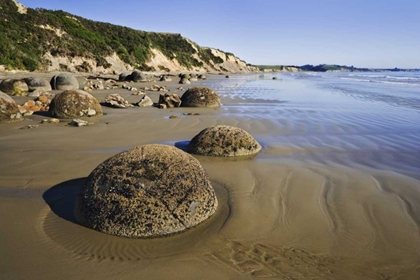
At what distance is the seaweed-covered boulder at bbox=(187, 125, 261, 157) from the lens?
5250mm

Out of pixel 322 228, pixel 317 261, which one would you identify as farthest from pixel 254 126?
pixel 317 261

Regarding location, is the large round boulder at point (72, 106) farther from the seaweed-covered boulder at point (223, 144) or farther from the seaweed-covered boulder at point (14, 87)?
the seaweed-covered boulder at point (14, 87)

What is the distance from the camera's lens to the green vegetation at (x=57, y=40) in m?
23.8

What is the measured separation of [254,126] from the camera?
7.88 meters

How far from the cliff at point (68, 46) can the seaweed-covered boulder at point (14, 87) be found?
9790 mm

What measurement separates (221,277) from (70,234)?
4.81 feet

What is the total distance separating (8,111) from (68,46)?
24023 mm

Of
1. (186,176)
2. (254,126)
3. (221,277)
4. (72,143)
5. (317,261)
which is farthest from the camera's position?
(254,126)

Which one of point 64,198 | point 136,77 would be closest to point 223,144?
point 64,198

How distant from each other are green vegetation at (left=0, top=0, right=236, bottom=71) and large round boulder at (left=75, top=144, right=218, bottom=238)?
901 inches

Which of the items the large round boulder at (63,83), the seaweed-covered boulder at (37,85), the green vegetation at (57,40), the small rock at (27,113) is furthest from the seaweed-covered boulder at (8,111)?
the green vegetation at (57,40)

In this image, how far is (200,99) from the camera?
11.1 meters

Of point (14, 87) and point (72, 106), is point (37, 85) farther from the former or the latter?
point (72, 106)

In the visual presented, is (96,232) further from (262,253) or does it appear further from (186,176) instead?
(262,253)
